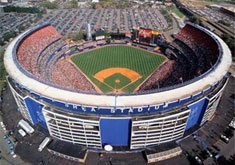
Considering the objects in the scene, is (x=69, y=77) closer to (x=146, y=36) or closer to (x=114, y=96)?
(x=114, y=96)

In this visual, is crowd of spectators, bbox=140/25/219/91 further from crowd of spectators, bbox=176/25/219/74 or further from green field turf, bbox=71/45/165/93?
green field turf, bbox=71/45/165/93

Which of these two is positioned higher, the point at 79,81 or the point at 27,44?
the point at 27,44

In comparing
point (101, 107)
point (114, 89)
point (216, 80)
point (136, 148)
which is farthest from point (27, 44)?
point (216, 80)

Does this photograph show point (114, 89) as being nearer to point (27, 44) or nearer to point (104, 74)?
point (104, 74)

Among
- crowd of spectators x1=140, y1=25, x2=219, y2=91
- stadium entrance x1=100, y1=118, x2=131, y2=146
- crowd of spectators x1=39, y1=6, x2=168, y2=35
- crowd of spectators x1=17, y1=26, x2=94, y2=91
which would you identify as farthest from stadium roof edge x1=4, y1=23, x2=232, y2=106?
crowd of spectators x1=39, y1=6, x2=168, y2=35

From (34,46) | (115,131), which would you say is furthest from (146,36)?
(115,131)

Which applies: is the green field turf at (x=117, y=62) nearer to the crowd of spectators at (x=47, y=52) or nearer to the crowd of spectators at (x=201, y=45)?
the crowd of spectators at (x=47, y=52)

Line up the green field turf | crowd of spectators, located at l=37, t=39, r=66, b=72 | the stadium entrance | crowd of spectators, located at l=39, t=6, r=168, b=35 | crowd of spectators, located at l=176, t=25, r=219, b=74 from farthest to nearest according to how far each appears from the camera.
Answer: crowd of spectators, located at l=39, t=6, r=168, b=35, crowd of spectators, located at l=37, t=39, r=66, b=72, the green field turf, crowd of spectators, located at l=176, t=25, r=219, b=74, the stadium entrance

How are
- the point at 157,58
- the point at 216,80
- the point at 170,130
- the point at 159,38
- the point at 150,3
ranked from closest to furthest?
the point at 170,130 < the point at 216,80 < the point at 157,58 < the point at 159,38 < the point at 150,3

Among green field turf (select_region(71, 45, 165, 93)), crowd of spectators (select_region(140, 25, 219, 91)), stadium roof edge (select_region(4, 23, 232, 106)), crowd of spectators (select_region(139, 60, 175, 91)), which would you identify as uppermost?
stadium roof edge (select_region(4, 23, 232, 106))
